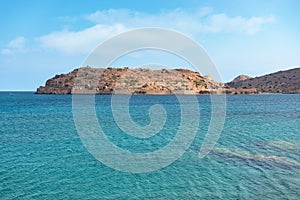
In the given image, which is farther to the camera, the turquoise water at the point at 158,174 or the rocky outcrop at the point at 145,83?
the rocky outcrop at the point at 145,83

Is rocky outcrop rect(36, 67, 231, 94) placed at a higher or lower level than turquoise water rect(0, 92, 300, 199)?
higher

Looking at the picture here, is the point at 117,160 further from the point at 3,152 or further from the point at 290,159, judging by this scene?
the point at 290,159

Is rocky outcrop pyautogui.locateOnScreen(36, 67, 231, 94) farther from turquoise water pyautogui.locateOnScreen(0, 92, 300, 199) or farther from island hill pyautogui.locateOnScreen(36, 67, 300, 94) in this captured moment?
turquoise water pyautogui.locateOnScreen(0, 92, 300, 199)

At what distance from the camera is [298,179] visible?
52.7 ft

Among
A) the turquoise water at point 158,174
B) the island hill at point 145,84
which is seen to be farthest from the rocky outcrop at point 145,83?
the turquoise water at point 158,174

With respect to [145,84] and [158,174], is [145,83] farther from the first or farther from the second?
[158,174]

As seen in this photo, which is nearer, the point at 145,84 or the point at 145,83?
the point at 145,83

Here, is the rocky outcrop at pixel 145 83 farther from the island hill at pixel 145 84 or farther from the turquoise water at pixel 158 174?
the turquoise water at pixel 158 174

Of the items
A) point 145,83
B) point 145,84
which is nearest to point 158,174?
point 145,83

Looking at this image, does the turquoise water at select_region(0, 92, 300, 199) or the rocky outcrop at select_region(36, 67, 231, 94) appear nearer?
the turquoise water at select_region(0, 92, 300, 199)

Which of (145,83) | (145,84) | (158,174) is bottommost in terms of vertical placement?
(158,174)

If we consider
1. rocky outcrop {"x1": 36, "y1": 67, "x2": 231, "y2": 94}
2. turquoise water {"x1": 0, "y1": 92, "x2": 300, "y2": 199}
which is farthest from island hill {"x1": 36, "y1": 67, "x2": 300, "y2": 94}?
turquoise water {"x1": 0, "y1": 92, "x2": 300, "y2": 199}

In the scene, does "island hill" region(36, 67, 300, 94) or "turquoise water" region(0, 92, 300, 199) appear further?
"island hill" region(36, 67, 300, 94)

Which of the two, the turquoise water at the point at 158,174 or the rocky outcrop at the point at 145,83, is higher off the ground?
the rocky outcrop at the point at 145,83
